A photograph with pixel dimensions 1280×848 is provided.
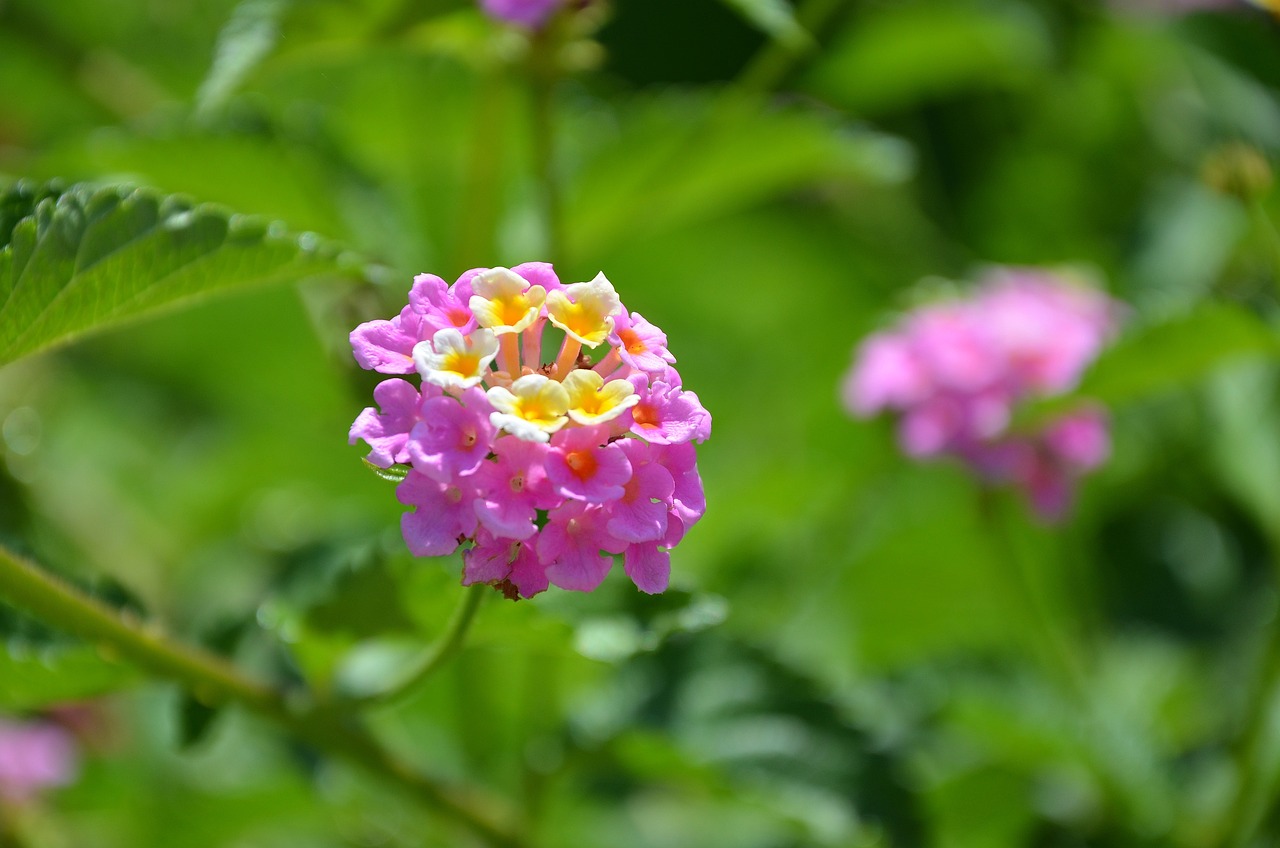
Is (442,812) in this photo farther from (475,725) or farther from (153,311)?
(153,311)

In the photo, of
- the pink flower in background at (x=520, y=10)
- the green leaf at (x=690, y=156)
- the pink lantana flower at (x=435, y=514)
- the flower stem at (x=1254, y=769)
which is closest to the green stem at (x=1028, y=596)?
the flower stem at (x=1254, y=769)

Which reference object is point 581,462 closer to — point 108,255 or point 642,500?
point 642,500

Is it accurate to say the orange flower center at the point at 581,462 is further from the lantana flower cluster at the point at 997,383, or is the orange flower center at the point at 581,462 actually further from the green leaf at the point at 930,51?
the green leaf at the point at 930,51

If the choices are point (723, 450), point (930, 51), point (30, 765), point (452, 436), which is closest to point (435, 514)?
point (452, 436)

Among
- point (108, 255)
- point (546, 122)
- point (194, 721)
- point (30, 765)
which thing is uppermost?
point (108, 255)

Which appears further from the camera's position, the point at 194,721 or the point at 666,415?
the point at 194,721

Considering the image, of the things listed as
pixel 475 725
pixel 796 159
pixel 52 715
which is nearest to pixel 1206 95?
pixel 796 159
